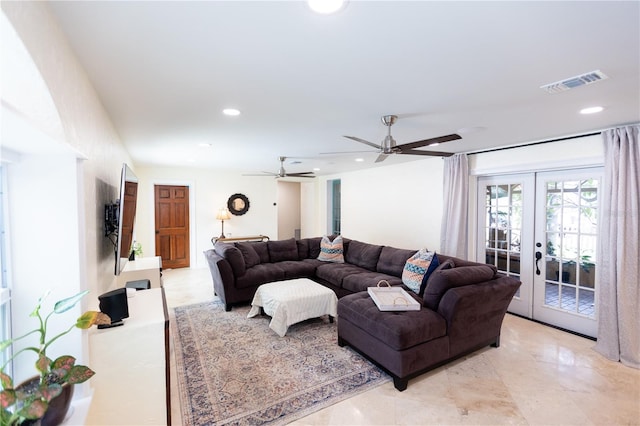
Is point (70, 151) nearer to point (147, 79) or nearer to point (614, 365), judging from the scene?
point (147, 79)

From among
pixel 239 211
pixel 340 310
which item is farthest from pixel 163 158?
pixel 340 310

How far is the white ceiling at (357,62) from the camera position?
4.17 feet

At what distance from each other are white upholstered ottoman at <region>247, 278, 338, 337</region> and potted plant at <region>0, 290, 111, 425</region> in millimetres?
2219

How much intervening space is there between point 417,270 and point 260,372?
2.01 meters

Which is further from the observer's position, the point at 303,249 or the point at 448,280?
the point at 303,249

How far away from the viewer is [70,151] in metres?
1.31

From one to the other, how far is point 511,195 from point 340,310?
2951mm

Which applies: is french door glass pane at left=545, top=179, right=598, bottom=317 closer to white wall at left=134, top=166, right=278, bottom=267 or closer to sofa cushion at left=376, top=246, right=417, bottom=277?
sofa cushion at left=376, top=246, right=417, bottom=277

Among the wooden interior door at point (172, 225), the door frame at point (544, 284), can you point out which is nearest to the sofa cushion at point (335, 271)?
the door frame at point (544, 284)

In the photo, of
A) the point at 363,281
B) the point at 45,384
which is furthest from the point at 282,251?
the point at 45,384

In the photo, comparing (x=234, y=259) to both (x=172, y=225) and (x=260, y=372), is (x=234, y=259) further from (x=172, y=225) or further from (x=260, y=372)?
(x=172, y=225)

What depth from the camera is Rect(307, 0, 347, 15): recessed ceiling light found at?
118cm

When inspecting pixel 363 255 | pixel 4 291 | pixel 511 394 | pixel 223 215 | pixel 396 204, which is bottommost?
pixel 511 394

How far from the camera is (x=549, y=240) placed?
3705 millimetres
